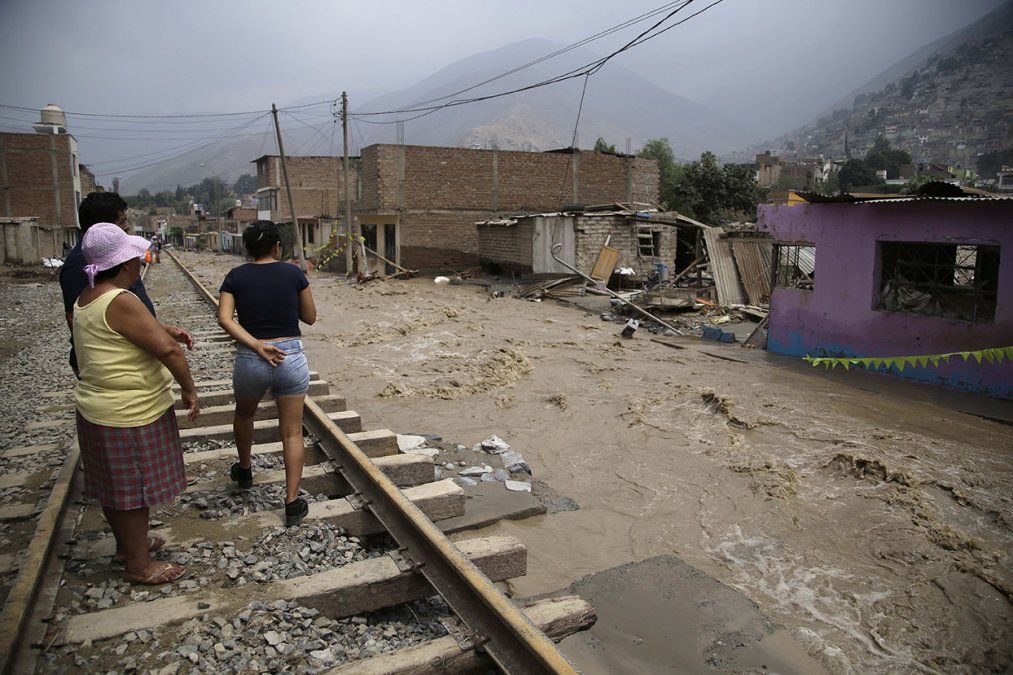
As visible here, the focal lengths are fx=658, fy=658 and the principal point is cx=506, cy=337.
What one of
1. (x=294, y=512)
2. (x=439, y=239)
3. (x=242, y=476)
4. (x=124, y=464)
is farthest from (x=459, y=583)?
(x=439, y=239)

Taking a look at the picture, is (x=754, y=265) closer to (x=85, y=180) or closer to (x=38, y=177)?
(x=38, y=177)

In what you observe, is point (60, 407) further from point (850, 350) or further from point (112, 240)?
point (850, 350)

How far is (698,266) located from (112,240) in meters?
19.5

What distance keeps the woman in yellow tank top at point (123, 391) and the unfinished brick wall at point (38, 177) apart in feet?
140

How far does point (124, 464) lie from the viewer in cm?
288

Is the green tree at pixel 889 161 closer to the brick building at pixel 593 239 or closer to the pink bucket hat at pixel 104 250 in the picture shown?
the brick building at pixel 593 239

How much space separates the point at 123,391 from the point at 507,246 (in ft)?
70.0

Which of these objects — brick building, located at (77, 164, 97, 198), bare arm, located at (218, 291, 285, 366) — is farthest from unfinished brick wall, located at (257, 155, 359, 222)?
bare arm, located at (218, 291, 285, 366)

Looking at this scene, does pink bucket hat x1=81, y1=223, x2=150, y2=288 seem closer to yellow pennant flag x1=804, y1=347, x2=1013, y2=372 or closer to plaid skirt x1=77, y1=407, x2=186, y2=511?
plaid skirt x1=77, y1=407, x2=186, y2=511

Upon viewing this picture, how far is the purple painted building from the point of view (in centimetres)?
902

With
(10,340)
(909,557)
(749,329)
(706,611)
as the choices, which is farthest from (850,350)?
(10,340)

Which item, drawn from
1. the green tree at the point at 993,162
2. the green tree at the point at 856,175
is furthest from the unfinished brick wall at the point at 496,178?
the green tree at the point at 993,162

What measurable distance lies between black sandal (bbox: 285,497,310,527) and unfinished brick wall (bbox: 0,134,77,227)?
139 ft

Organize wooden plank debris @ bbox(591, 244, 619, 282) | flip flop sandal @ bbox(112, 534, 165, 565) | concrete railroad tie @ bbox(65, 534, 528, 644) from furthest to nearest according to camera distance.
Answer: wooden plank debris @ bbox(591, 244, 619, 282) < flip flop sandal @ bbox(112, 534, 165, 565) < concrete railroad tie @ bbox(65, 534, 528, 644)
